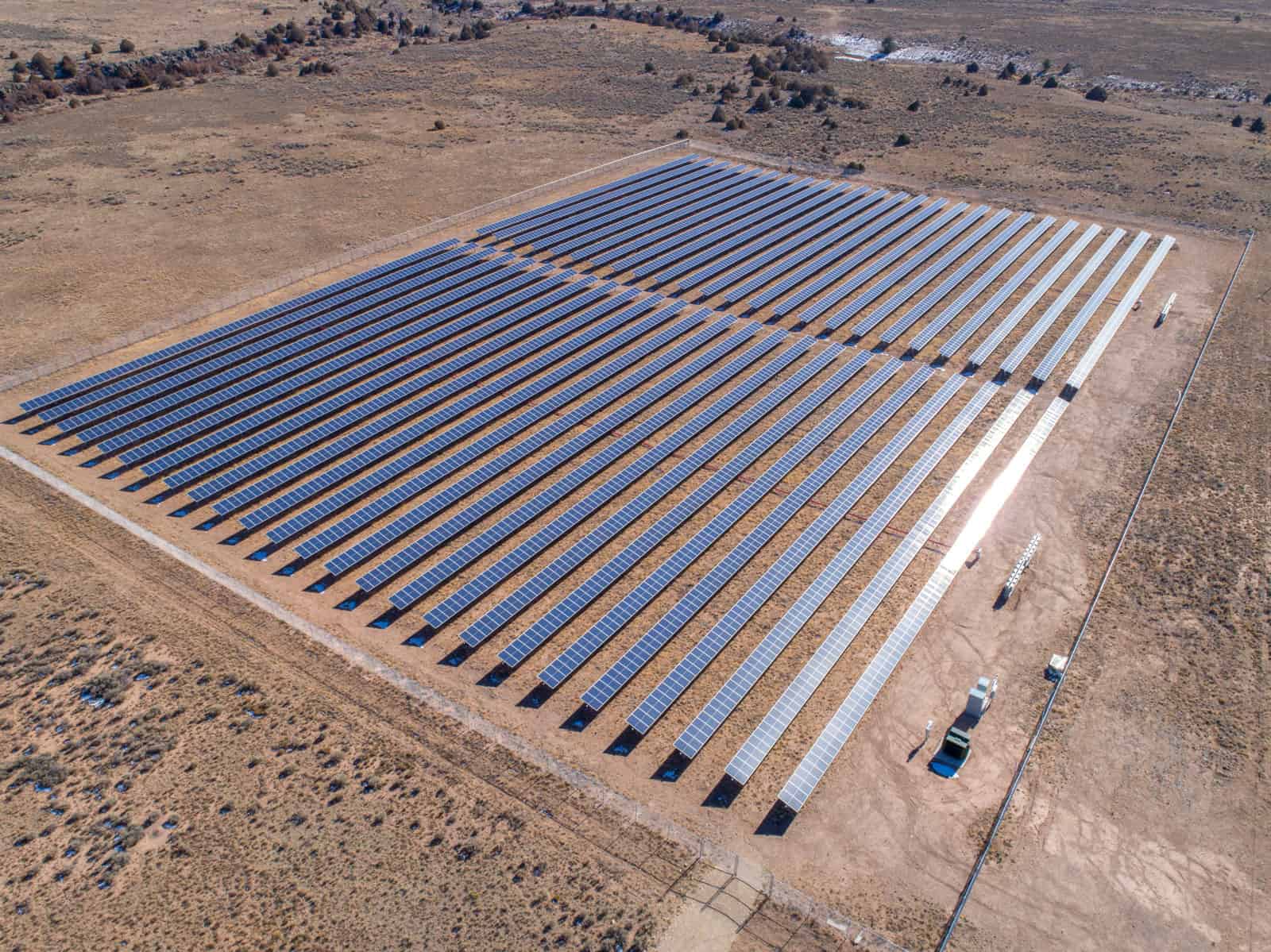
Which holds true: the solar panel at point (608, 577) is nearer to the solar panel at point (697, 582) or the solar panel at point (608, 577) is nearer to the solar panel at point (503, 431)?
the solar panel at point (697, 582)

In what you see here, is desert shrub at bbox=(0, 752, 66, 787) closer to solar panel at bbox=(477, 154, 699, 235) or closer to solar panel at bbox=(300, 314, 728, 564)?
solar panel at bbox=(300, 314, 728, 564)

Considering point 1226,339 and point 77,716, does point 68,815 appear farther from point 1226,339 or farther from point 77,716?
point 1226,339

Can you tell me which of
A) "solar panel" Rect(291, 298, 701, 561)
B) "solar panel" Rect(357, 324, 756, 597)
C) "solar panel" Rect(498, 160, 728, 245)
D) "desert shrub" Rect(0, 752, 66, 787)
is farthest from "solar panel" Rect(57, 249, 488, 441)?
"desert shrub" Rect(0, 752, 66, 787)

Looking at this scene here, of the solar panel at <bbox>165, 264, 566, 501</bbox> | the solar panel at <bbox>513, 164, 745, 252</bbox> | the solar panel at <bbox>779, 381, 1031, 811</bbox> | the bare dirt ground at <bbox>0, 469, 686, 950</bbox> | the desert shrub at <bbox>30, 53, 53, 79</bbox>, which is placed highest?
the desert shrub at <bbox>30, 53, 53, 79</bbox>

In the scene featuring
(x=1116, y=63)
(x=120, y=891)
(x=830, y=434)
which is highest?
(x=1116, y=63)

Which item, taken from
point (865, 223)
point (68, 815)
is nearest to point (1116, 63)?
point (865, 223)

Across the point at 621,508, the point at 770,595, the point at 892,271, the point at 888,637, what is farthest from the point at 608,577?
the point at 892,271
